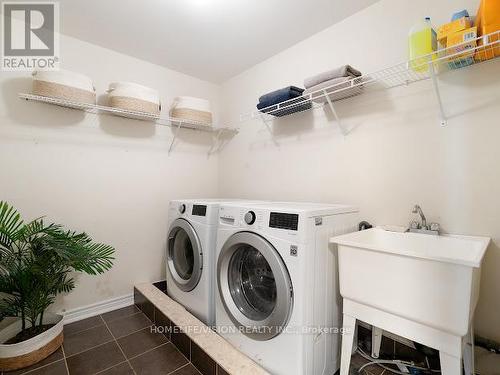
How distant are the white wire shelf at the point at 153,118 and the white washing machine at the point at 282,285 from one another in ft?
3.72

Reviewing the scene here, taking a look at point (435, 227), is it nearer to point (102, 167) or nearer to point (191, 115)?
point (191, 115)

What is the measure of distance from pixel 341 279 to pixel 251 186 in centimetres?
140

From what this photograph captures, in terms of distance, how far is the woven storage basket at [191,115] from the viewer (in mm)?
2207

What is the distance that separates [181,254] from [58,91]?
1.47 metres

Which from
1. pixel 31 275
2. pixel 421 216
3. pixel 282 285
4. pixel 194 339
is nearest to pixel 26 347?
pixel 31 275

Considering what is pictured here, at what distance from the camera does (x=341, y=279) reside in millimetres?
1137

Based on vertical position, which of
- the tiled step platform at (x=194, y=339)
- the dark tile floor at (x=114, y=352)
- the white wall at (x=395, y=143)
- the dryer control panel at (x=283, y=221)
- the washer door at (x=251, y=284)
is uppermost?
the white wall at (x=395, y=143)

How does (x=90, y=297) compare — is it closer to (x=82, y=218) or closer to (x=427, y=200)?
(x=82, y=218)

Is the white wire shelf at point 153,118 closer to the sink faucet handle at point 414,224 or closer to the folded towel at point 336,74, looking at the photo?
the folded towel at point 336,74

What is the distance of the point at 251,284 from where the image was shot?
1474 mm

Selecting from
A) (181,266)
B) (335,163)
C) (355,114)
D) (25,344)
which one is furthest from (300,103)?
(25,344)

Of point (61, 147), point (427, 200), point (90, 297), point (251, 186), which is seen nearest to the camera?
point (427, 200)

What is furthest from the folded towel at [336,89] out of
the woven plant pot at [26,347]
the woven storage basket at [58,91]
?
the woven plant pot at [26,347]

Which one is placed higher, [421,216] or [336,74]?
[336,74]
